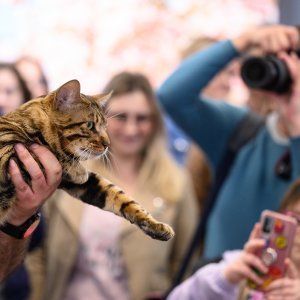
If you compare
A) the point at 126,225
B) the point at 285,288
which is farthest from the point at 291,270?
the point at 126,225

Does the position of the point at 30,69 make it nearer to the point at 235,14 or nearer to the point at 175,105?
the point at 175,105

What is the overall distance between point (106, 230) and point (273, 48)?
611mm

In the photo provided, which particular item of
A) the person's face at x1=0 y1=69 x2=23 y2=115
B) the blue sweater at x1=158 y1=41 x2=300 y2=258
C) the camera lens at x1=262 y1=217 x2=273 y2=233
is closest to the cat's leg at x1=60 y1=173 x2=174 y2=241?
the camera lens at x1=262 y1=217 x2=273 y2=233

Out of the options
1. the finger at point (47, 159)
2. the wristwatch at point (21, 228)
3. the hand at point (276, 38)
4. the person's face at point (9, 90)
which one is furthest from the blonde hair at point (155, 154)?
the finger at point (47, 159)

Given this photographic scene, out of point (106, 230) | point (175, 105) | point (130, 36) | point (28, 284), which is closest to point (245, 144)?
point (175, 105)

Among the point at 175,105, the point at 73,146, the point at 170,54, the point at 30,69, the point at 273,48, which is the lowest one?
the point at 170,54

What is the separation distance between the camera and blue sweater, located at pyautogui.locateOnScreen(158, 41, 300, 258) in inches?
52.2

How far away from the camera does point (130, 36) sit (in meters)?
3.23

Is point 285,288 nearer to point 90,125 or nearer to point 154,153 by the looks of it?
point 90,125

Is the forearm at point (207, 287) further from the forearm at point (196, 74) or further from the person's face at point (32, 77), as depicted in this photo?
the person's face at point (32, 77)

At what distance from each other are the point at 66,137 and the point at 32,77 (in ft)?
5.10

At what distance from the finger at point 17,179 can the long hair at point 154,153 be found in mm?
1009

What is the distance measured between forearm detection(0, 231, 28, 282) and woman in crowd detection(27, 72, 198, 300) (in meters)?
0.60

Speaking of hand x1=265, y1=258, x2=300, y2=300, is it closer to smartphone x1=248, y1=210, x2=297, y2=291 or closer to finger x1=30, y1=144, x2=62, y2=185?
smartphone x1=248, y1=210, x2=297, y2=291
